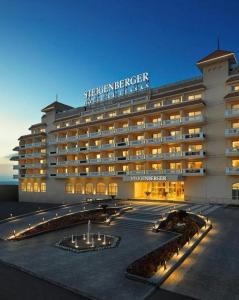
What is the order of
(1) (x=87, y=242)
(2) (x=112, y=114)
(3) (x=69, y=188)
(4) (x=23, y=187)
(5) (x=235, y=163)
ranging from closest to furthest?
1. (1) (x=87, y=242)
2. (5) (x=235, y=163)
3. (2) (x=112, y=114)
4. (3) (x=69, y=188)
5. (4) (x=23, y=187)

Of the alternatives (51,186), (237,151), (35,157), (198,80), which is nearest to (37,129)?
(35,157)

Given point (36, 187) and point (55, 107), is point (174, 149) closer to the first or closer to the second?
point (55, 107)

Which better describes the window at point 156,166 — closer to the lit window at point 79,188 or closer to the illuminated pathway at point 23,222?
the illuminated pathway at point 23,222

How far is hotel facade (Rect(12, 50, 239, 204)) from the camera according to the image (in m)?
47.2

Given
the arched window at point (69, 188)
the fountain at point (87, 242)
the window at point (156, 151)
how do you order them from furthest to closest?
the arched window at point (69, 188) < the window at point (156, 151) < the fountain at point (87, 242)

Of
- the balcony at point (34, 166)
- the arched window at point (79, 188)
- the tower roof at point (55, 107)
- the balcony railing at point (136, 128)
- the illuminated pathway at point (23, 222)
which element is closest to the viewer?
the illuminated pathway at point (23, 222)

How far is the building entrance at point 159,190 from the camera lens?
5353cm

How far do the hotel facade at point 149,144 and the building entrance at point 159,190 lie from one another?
0.20 meters

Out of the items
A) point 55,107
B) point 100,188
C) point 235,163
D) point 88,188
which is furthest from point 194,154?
point 55,107

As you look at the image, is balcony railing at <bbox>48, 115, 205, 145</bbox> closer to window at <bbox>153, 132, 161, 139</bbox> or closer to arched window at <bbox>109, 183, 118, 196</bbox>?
window at <bbox>153, 132, 161, 139</bbox>

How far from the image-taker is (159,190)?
184 ft

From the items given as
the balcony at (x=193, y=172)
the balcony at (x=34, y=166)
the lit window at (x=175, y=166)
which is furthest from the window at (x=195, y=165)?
the balcony at (x=34, y=166)

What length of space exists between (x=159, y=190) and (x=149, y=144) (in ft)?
33.1

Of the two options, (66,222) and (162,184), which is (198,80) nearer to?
(162,184)
